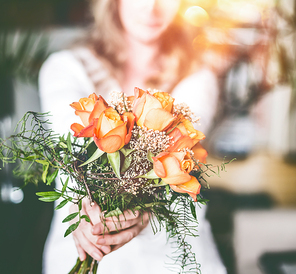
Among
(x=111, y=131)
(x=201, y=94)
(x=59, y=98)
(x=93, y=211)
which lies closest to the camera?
(x=111, y=131)

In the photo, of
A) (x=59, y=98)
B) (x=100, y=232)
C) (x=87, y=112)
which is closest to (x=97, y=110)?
(x=87, y=112)

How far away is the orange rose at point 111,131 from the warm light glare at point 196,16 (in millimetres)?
618

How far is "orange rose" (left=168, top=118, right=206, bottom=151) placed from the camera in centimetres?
37

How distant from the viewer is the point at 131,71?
32.5 inches

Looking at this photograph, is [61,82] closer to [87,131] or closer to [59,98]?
[59,98]

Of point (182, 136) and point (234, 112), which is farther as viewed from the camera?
point (234, 112)

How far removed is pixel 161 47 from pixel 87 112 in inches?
22.0

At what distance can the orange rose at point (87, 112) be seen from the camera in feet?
1.18

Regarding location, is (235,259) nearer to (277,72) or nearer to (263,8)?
(277,72)

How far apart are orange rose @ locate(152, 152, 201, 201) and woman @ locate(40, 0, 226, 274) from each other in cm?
34

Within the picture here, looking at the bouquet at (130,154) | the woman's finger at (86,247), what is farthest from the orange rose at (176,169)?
the woman's finger at (86,247)

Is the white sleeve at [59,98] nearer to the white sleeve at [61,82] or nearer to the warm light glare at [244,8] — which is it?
the white sleeve at [61,82]

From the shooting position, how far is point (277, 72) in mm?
896

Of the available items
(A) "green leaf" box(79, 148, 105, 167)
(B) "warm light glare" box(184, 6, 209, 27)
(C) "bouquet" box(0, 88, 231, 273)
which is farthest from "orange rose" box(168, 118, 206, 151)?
(B) "warm light glare" box(184, 6, 209, 27)
